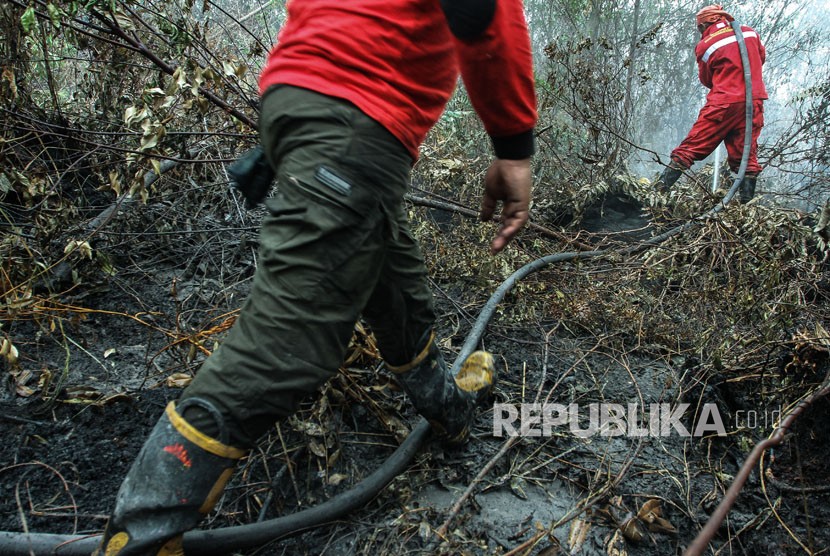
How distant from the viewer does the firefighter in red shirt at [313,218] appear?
113 cm

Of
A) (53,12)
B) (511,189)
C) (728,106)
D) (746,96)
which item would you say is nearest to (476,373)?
(511,189)

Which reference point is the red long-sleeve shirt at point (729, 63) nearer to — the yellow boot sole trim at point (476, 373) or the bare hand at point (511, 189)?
the yellow boot sole trim at point (476, 373)

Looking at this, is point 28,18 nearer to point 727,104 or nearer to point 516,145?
point 516,145

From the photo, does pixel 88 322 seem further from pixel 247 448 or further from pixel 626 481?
pixel 626 481

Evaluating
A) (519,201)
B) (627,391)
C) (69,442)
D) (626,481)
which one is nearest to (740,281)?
(627,391)

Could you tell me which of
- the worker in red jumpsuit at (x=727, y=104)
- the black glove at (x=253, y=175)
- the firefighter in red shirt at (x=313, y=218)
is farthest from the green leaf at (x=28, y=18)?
the worker in red jumpsuit at (x=727, y=104)

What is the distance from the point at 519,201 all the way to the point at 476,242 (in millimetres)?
1975

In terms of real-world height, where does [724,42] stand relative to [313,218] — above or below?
above

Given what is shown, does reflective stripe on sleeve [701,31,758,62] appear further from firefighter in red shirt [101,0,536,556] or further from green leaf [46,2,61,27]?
green leaf [46,2,61,27]

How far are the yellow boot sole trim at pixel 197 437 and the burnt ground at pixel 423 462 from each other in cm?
47

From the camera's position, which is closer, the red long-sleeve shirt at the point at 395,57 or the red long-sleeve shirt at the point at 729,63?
the red long-sleeve shirt at the point at 395,57

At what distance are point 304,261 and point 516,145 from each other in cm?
64

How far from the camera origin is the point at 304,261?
114cm

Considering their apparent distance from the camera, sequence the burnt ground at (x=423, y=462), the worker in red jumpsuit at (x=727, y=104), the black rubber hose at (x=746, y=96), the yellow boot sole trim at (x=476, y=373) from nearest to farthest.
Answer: the burnt ground at (x=423, y=462) → the yellow boot sole trim at (x=476, y=373) → the black rubber hose at (x=746, y=96) → the worker in red jumpsuit at (x=727, y=104)
